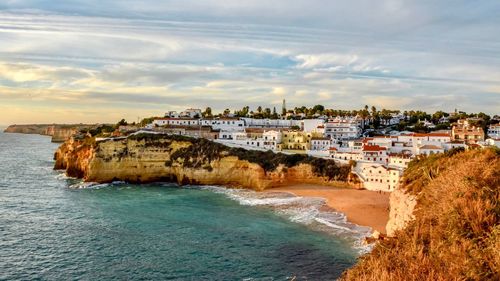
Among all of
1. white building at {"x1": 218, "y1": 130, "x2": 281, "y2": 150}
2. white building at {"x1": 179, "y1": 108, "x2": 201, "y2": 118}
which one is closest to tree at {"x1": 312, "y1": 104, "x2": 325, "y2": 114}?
white building at {"x1": 179, "y1": 108, "x2": 201, "y2": 118}

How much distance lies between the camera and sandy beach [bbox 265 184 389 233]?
3108cm

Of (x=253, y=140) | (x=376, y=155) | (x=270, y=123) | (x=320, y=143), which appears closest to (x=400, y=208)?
(x=376, y=155)

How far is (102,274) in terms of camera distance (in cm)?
1964

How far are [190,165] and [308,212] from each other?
1999 centimetres

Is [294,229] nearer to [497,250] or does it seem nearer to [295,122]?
[497,250]

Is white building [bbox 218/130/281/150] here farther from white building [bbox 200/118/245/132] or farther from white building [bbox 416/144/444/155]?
Result: white building [bbox 416/144/444/155]

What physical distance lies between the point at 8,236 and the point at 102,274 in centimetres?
993

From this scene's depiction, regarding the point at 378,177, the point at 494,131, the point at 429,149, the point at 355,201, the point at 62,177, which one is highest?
the point at 494,131

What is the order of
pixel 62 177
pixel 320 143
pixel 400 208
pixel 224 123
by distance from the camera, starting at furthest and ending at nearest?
pixel 224 123 → pixel 320 143 → pixel 62 177 → pixel 400 208

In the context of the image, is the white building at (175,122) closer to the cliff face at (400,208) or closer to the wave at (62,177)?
the wave at (62,177)

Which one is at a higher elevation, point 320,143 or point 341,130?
point 341,130

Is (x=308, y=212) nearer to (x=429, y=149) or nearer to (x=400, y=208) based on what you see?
(x=400, y=208)

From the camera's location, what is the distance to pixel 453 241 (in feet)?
27.4

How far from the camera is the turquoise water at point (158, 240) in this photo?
66.1ft
